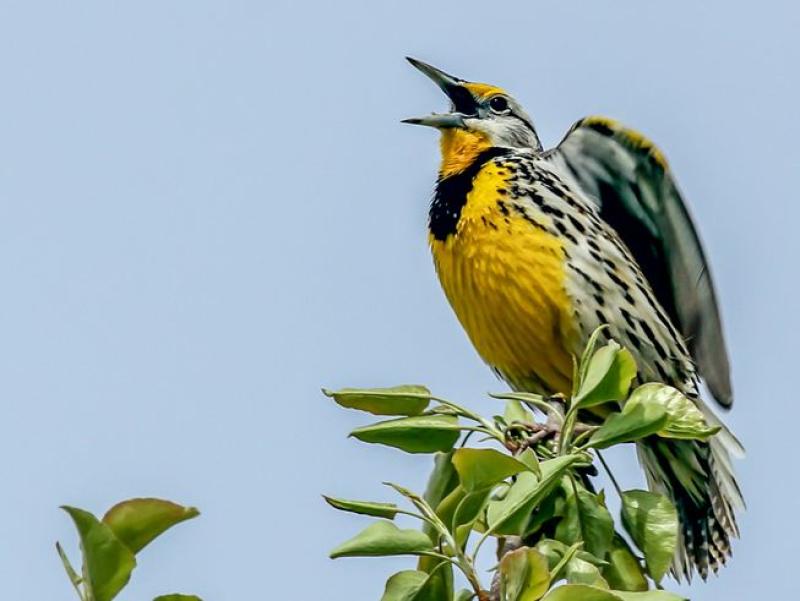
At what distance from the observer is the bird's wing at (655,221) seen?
12.8 feet

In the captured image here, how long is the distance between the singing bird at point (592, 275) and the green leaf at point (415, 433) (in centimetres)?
145

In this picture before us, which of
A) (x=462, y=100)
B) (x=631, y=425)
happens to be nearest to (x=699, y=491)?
(x=462, y=100)

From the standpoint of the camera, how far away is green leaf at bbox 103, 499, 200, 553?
171 cm

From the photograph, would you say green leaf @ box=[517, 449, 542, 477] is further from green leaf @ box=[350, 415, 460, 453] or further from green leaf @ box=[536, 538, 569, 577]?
green leaf @ box=[350, 415, 460, 453]

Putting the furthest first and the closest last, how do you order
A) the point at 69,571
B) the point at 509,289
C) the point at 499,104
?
the point at 499,104 < the point at 509,289 < the point at 69,571

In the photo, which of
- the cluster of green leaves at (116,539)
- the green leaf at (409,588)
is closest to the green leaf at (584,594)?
the green leaf at (409,588)

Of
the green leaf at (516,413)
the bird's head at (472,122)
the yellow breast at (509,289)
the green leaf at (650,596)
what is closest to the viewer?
the green leaf at (650,596)

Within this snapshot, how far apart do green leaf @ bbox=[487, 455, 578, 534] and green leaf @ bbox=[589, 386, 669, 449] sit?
13 cm

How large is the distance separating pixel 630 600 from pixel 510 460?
0.74 ft

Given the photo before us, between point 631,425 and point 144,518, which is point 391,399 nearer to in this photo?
point 631,425

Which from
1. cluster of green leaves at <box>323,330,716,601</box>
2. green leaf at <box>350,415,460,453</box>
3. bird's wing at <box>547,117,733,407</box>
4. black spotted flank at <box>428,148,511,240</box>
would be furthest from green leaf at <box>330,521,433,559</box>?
bird's wing at <box>547,117,733,407</box>

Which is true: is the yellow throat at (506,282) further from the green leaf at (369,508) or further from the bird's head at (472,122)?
the green leaf at (369,508)

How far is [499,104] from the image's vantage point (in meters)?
4.34

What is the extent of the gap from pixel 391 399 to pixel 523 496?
349 millimetres
